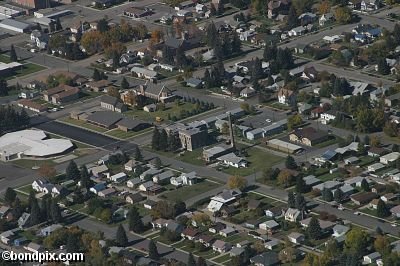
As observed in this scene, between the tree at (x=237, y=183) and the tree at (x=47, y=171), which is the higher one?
the tree at (x=237, y=183)

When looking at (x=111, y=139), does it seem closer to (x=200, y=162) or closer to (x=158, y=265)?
(x=200, y=162)

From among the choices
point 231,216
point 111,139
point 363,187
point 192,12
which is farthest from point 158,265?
point 192,12

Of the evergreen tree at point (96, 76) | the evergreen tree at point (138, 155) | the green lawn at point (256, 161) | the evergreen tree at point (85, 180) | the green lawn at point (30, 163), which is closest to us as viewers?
the evergreen tree at point (85, 180)

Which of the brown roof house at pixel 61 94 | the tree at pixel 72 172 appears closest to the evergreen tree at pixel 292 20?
the brown roof house at pixel 61 94

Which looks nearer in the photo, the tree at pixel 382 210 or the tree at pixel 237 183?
the tree at pixel 382 210

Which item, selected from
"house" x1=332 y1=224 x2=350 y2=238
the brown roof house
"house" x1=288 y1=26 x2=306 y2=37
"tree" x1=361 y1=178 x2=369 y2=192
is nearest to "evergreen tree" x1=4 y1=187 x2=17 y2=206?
"house" x1=332 y1=224 x2=350 y2=238

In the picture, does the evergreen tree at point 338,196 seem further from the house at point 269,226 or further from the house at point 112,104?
the house at point 112,104
